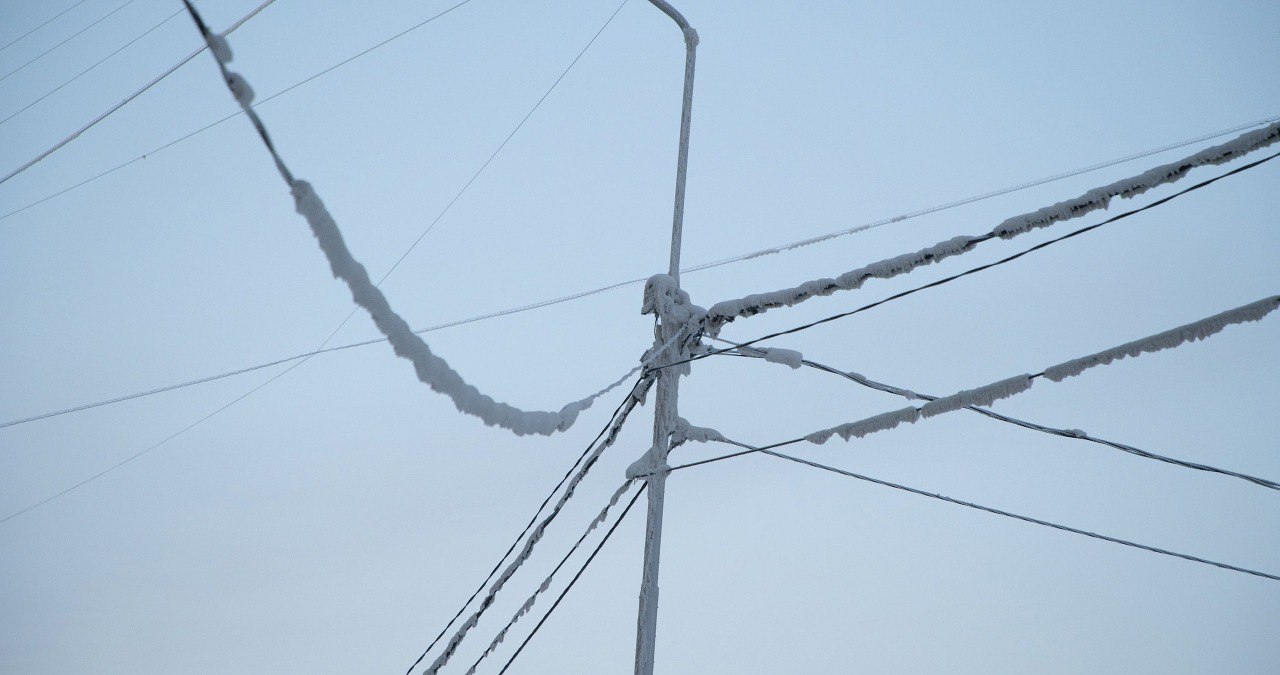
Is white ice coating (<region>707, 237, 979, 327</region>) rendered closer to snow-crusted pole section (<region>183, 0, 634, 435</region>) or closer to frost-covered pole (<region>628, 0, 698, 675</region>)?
frost-covered pole (<region>628, 0, 698, 675</region>)

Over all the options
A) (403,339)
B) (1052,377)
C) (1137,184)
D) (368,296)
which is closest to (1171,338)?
(1052,377)

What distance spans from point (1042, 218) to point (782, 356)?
218cm

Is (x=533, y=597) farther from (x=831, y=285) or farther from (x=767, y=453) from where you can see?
(x=831, y=285)

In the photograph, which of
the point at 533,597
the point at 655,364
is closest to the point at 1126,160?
the point at 655,364

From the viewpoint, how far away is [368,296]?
432 centimetres

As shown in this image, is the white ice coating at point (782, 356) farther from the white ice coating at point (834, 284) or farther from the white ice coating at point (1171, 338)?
the white ice coating at point (1171, 338)

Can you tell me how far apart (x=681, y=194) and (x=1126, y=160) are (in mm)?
3699

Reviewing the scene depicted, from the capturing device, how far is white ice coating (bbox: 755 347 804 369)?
7.27m

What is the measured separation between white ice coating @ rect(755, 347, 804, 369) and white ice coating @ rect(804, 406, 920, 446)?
1.90 ft

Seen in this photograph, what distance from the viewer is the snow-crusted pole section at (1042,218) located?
5.24 m

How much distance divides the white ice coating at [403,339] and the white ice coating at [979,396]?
238cm

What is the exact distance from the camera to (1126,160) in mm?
8469

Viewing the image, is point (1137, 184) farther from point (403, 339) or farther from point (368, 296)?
point (368, 296)

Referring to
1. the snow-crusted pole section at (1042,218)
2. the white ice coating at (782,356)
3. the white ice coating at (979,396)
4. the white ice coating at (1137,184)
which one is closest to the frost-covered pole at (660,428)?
the white ice coating at (782,356)
